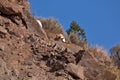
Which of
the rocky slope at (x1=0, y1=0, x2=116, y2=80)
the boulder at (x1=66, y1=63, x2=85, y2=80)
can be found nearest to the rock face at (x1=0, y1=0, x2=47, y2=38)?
the rocky slope at (x1=0, y1=0, x2=116, y2=80)

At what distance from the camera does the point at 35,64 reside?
998 cm

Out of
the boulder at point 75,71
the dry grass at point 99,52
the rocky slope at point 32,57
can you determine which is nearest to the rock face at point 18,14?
the rocky slope at point 32,57

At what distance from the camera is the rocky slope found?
9.51 m

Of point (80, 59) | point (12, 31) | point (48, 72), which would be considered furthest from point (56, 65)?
point (12, 31)

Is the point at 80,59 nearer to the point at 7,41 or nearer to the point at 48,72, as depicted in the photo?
the point at 48,72

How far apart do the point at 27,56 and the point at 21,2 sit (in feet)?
10.6

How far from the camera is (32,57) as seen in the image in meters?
10.2

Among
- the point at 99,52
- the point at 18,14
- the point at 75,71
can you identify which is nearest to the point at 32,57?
the point at 75,71

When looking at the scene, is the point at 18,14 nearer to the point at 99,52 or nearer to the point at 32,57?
the point at 32,57

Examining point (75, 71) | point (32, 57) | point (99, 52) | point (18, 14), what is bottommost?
point (75, 71)

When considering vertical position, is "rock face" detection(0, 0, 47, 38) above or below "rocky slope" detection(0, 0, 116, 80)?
above

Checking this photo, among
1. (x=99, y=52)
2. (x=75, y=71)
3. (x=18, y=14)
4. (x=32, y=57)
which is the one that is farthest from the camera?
(x=99, y=52)

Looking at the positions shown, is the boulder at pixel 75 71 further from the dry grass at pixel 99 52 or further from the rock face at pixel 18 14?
the dry grass at pixel 99 52

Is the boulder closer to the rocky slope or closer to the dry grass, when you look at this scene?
the rocky slope
